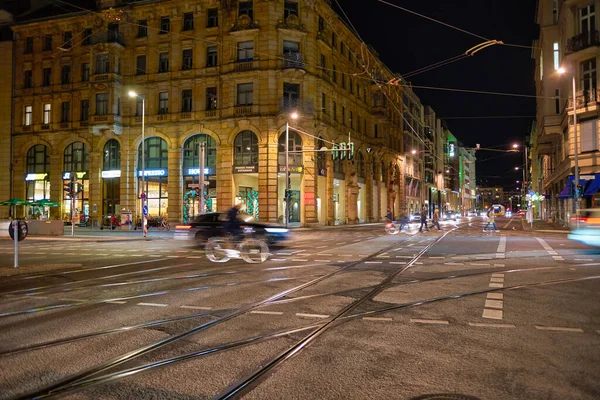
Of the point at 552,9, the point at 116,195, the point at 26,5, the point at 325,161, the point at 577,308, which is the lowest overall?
the point at 577,308

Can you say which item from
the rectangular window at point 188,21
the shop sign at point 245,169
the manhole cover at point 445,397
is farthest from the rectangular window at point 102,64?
the manhole cover at point 445,397

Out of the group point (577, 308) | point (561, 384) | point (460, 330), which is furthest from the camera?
point (577, 308)

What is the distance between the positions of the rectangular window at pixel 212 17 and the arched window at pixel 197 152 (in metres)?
9.42

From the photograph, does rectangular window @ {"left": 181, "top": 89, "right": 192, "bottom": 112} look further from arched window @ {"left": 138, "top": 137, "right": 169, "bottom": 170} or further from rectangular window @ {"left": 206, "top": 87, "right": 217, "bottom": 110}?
arched window @ {"left": 138, "top": 137, "right": 169, "bottom": 170}

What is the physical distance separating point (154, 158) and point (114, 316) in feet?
119

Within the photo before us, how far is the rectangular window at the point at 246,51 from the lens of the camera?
126 ft

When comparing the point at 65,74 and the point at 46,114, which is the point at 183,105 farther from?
the point at 46,114

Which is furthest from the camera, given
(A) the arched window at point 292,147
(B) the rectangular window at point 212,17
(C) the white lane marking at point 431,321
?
(B) the rectangular window at point 212,17

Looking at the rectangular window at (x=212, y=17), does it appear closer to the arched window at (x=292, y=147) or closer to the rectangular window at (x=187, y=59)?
the rectangular window at (x=187, y=59)

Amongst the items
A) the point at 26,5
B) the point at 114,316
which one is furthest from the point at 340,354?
the point at 26,5

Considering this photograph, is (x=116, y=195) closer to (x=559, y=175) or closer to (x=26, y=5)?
(x=26, y=5)

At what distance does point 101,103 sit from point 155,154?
7152mm

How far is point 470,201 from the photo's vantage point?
162250 mm

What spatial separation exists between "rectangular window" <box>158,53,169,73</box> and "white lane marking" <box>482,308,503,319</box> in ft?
128
